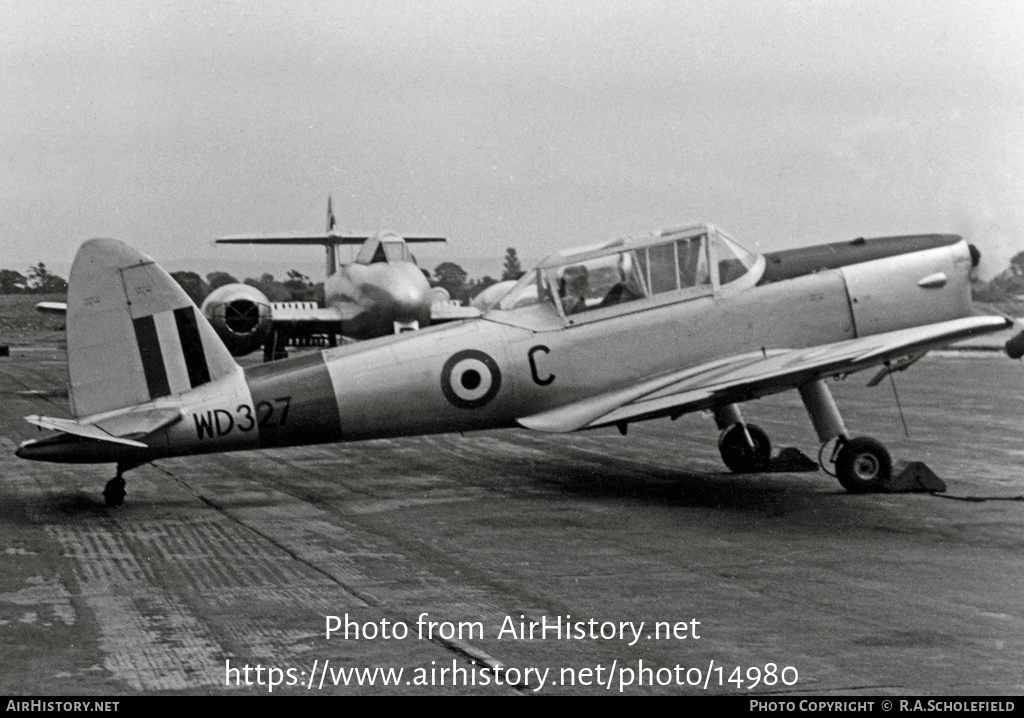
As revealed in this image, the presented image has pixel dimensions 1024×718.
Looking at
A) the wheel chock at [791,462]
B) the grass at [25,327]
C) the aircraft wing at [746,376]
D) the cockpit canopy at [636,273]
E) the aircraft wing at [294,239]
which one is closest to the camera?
the aircraft wing at [746,376]

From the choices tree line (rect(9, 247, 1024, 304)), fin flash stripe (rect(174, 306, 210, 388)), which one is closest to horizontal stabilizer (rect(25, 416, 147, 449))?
fin flash stripe (rect(174, 306, 210, 388))

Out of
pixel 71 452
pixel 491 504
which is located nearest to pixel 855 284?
pixel 491 504

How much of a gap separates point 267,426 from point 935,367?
22.4 meters

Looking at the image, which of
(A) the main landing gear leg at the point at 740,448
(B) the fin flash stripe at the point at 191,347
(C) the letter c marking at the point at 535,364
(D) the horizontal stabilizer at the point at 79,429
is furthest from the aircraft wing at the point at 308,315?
(D) the horizontal stabilizer at the point at 79,429

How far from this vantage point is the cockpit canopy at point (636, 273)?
1116 centimetres

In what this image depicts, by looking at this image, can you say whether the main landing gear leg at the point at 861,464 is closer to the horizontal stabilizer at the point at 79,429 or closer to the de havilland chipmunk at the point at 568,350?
the de havilland chipmunk at the point at 568,350

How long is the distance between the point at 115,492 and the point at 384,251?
70.8ft

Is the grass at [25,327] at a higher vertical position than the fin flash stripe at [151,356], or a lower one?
lower

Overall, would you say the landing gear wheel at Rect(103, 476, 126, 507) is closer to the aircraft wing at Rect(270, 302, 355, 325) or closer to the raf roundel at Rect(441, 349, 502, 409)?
the raf roundel at Rect(441, 349, 502, 409)

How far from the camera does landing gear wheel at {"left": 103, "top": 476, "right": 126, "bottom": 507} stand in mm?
10055

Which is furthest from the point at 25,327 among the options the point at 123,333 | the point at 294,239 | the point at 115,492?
the point at 123,333

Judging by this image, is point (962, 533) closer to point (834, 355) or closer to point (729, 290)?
point (834, 355)

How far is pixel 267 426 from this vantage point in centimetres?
1012

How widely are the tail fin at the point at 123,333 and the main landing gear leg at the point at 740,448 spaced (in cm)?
509
